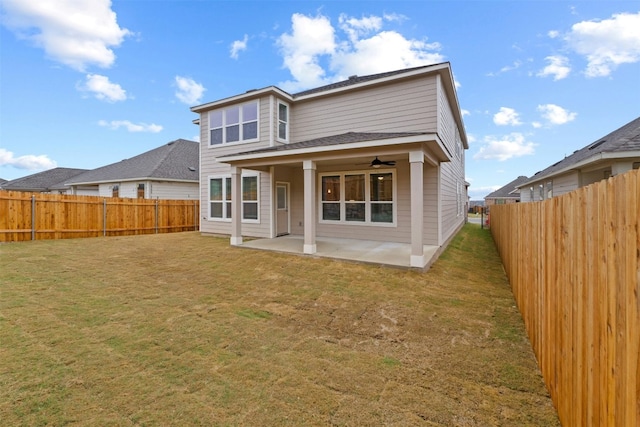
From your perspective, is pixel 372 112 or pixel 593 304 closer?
pixel 593 304

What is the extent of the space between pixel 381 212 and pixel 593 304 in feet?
27.2

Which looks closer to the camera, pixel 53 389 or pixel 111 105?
pixel 53 389

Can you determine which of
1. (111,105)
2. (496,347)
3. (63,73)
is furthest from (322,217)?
(111,105)

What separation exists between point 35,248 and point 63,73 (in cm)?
1079

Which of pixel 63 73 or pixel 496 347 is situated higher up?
pixel 63 73

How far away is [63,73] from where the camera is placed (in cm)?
1462

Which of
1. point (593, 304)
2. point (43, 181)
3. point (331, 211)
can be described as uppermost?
point (43, 181)

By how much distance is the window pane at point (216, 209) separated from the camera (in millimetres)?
12719

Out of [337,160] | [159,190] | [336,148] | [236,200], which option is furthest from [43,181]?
[336,148]

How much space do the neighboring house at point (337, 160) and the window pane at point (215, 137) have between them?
44mm

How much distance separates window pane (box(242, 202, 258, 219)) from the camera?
11641 mm

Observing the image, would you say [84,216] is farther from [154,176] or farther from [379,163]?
[379,163]

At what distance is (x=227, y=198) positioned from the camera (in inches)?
491

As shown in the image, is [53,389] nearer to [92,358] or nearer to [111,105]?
[92,358]
